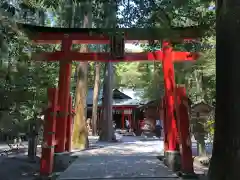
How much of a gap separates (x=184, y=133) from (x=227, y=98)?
13.9 feet

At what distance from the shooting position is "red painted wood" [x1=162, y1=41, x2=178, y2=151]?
10297mm

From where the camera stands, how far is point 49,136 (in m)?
9.45

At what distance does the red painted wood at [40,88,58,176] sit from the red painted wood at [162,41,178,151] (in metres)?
3.28

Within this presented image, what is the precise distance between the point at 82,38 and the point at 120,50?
122 centimetres

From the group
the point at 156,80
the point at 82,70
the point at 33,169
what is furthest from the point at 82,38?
the point at 156,80

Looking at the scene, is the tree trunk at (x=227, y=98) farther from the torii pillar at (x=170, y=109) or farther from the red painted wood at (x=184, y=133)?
the torii pillar at (x=170, y=109)

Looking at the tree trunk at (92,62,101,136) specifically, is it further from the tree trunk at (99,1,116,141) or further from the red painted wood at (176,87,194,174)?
the red painted wood at (176,87,194,174)

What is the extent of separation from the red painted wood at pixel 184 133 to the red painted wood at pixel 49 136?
332 centimetres

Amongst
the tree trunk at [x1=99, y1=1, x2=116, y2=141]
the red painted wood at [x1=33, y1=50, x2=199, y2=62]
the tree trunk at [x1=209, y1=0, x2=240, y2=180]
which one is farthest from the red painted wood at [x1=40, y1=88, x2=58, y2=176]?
the tree trunk at [x1=99, y1=1, x2=116, y2=141]

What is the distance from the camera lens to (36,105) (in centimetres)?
953

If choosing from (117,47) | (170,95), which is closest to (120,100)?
(117,47)

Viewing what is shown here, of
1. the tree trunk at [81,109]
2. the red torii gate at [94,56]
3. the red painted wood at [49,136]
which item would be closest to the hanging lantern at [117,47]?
the red torii gate at [94,56]

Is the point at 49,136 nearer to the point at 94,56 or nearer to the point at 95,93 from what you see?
the point at 94,56

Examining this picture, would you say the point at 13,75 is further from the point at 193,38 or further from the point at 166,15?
the point at 193,38
